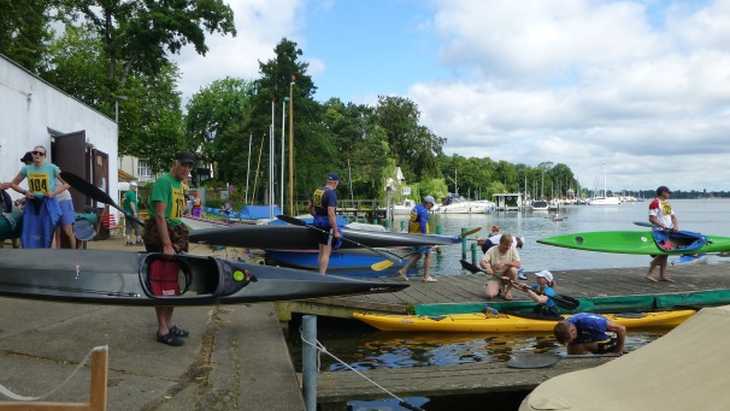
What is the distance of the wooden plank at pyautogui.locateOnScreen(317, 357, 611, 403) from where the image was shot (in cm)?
539

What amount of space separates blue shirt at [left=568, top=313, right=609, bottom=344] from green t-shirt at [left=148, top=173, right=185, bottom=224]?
441cm

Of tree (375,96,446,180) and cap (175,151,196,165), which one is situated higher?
tree (375,96,446,180)

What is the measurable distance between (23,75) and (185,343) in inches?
357

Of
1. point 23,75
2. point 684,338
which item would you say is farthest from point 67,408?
point 23,75

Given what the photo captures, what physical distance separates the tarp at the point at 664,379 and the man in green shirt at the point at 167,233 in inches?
135

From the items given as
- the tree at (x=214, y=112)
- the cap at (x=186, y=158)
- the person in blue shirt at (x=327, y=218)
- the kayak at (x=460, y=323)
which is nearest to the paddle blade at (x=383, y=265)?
the person in blue shirt at (x=327, y=218)

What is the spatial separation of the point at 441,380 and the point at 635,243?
8945 mm

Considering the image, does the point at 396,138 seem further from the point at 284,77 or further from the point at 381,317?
the point at 381,317

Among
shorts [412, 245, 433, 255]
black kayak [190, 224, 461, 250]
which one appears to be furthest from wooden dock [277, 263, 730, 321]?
black kayak [190, 224, 461, 250]

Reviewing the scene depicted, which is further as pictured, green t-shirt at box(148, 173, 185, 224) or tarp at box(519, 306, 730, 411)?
green t-shirt at box(148, 173, 185, 224)

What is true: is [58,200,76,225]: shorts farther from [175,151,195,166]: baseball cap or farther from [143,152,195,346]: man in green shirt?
[175,151,195,166]: baseball cap

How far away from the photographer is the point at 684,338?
13.0 ft

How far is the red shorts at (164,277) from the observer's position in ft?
17.9

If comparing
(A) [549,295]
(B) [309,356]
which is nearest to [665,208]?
(A) [549,295]
